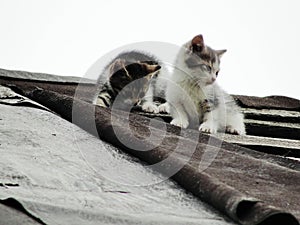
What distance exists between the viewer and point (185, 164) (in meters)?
1.61

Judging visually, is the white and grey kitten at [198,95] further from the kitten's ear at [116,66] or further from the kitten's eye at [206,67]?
the kitten's ear at [116,66]

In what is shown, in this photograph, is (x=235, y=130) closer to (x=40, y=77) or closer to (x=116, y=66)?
(x=116, y=66)

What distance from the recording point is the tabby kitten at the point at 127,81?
11.4ft

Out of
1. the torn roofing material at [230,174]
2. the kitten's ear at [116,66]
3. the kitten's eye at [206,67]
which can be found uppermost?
the kitten's eye at [206,67]

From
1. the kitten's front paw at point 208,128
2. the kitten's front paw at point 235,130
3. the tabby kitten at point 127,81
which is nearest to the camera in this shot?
the kitten's front paw at point 208,128

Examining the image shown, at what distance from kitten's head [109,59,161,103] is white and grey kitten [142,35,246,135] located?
0.27ft

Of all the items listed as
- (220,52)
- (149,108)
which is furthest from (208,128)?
(220,52)

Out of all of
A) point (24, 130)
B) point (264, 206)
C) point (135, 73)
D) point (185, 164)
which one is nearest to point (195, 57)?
point (135, 73)

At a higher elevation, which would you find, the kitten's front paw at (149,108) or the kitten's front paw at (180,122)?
the kitten's front paw at (149,108)

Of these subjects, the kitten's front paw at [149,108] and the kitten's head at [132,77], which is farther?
the kitten's head at [132,77]

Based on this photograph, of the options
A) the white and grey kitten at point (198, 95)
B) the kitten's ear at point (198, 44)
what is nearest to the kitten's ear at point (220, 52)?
the white and grey kitten at point (198, 95)

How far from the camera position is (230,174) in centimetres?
167

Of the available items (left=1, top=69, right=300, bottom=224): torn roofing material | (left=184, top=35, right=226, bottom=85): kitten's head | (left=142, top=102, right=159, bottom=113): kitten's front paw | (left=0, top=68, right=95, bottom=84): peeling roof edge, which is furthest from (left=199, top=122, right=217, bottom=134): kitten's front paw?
(left=0, top=68, right=95, bottom=84): peeling roof edge

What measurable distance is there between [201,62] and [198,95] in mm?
222
